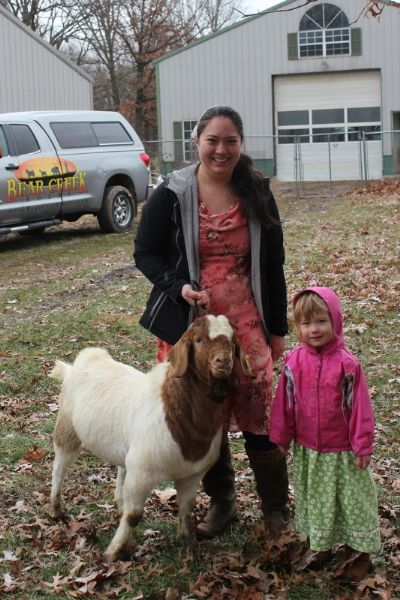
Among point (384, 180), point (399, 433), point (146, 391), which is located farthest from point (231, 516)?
point (384, 180)

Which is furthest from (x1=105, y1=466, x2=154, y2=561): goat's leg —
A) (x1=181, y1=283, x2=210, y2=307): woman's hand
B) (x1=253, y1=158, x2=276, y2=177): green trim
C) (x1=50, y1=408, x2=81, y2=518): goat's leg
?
(x1=253, y1=158, x2=276, y2=177): green trim

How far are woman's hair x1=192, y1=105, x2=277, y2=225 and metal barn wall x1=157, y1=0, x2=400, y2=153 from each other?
2969 centimetres

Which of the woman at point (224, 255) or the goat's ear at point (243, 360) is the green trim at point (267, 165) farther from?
the goat's ear at point (243, 360)

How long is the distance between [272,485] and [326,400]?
0.79m

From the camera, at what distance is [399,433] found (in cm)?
570

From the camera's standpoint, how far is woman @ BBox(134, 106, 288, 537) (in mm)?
3771

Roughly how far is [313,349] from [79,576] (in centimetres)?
156

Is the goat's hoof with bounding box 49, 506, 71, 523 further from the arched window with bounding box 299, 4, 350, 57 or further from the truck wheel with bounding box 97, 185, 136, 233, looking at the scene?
the arched window with bounding box 299, 4, 350, 57

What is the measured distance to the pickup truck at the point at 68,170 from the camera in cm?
1347

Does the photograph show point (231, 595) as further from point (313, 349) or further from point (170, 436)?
point (313, 349)

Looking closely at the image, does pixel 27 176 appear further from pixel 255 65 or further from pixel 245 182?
pixel 255 65

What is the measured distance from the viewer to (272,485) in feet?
13.6

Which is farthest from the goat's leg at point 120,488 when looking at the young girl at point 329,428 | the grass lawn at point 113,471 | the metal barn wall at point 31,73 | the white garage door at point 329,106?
the white garage door at point 329,106

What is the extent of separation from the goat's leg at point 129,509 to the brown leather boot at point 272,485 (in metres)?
0.61
